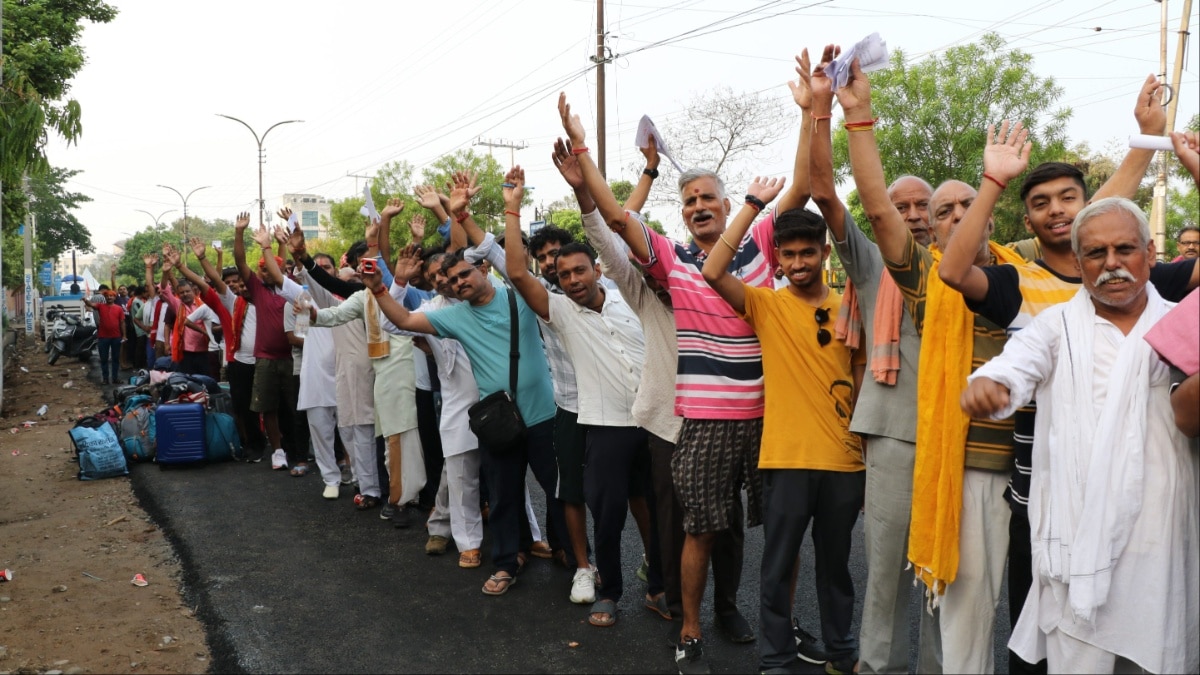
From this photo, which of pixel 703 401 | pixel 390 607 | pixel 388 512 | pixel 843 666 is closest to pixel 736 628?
pixel 843 666

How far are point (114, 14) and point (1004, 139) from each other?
24.2 metres

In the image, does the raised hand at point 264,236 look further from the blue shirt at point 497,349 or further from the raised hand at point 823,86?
the raised hand at point 823,86

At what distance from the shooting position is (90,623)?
5.07m

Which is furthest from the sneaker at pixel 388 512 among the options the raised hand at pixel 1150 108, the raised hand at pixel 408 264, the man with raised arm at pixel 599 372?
the raised hand at pixel 1150 108

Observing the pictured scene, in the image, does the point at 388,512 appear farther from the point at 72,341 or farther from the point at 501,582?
the point at 72,341

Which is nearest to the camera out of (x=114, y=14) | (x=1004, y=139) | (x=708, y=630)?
(x=1004, y=139)

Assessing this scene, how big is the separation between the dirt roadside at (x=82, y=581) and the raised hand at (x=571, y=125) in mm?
2949

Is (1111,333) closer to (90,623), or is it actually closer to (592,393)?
(592,393)

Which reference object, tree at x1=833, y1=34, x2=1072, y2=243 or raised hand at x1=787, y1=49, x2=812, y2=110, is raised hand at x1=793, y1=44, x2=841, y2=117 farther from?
tree at x1=833, y1=34, x2=1072, y2=243

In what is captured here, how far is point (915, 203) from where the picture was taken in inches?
164

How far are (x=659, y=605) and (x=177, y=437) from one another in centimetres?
636

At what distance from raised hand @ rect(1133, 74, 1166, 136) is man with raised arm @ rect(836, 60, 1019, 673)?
0.71 meters

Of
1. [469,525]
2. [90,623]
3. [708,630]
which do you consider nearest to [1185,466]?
[708,630]

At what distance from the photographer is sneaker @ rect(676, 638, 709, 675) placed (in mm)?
4137
